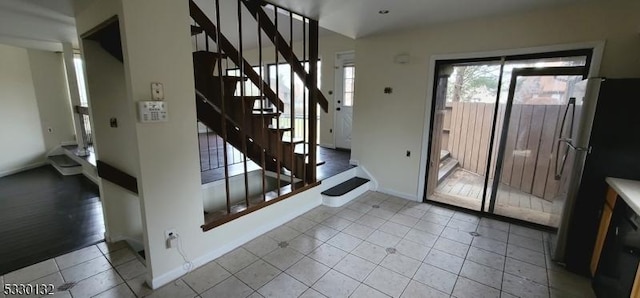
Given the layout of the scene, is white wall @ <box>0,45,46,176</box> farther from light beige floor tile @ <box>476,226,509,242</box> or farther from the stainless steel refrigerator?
the stainless steel refrigerator

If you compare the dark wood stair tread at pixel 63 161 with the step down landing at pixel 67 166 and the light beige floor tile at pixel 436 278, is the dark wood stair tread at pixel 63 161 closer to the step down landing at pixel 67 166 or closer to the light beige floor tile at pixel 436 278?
the step down landing at pixel 67 166

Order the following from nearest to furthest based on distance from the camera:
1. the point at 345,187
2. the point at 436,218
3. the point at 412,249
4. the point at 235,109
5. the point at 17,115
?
the point at 412,249
the point at 235,109
the point at 436,218
the point at 345,187
the point at 17,115

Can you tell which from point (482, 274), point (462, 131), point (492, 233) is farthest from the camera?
point (462, 131)

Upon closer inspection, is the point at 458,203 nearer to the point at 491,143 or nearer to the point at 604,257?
the point at 491,143

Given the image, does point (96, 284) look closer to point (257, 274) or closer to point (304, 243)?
point (257, 274)

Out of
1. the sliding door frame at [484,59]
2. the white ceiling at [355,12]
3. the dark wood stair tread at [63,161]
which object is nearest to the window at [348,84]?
the white ceiling at [355,12]

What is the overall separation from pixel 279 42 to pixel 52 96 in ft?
20.1

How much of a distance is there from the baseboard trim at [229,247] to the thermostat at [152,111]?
122 centimetres

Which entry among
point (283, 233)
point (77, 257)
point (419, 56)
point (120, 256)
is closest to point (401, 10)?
point (419, 56)

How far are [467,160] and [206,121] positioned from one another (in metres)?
3.90

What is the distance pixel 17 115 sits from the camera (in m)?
5.26

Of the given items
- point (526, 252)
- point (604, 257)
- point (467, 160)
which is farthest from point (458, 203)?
point (604, 257)

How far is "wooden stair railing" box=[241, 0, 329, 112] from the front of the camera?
264 centimetres

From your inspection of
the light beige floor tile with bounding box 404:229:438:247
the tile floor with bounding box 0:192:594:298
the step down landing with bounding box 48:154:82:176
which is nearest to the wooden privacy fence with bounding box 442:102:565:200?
the tile floor with bounding box 0:192:594:298
